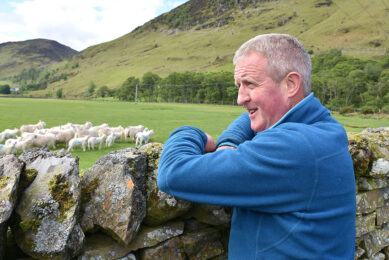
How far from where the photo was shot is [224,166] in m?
1.57

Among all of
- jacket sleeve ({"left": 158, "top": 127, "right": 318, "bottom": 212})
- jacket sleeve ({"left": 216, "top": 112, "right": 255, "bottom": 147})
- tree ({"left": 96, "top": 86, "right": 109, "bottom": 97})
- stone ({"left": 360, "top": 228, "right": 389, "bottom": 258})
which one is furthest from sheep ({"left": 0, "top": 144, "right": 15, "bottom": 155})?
tree ({"left": 96, "top": 86, "right": 109, "bottom": 97})

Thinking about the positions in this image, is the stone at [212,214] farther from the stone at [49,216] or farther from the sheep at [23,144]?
the sheep at [23,144]

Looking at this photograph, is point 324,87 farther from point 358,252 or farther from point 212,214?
point 212,214

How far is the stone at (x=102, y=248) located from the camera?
2.25 meters

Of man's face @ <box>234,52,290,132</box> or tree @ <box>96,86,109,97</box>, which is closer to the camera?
man's face @ <box>234,52,290,132</box>

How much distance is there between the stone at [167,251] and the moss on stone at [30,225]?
938 millimetres

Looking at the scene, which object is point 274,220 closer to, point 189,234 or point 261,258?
point 261,258

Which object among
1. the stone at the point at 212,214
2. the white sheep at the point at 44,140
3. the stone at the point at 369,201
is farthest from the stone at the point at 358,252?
the white sheep at the point at 44,140

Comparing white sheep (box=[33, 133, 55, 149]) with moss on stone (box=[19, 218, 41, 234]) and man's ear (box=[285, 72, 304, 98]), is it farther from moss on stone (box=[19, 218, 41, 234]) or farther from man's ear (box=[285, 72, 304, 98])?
man's ear (box=[285, 72, 304, 98])

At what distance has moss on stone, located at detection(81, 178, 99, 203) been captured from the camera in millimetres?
2377

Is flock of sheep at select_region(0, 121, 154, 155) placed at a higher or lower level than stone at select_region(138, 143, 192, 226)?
lower

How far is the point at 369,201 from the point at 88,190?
11.5 ft

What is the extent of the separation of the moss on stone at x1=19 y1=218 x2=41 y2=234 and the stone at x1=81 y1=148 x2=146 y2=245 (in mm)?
373

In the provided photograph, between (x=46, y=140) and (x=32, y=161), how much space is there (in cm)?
Answer: 1142
